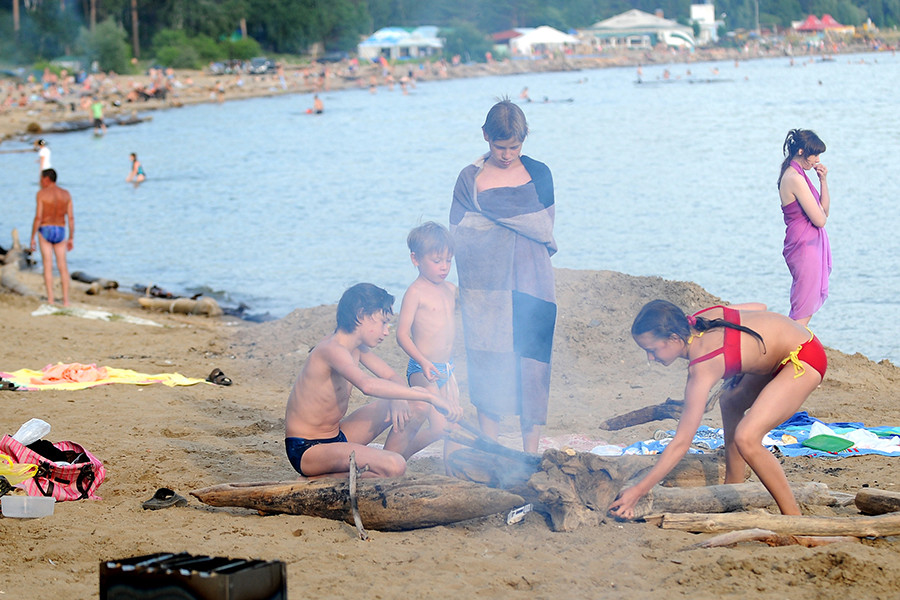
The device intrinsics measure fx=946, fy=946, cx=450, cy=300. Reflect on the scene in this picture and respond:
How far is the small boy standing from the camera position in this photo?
4836mm

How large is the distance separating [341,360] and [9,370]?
15.9 feet

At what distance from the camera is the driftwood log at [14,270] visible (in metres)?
13.3

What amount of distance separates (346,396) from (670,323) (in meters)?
1.65

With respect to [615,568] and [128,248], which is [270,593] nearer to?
[615,568]

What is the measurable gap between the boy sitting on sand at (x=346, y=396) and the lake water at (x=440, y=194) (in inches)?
175

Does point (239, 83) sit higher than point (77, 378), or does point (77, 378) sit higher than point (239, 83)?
point (239, 83)

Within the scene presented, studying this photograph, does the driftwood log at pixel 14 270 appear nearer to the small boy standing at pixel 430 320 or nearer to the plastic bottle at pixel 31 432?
the plastic bottle at pixel 31 432

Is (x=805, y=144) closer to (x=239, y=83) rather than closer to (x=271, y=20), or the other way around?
(x=271, y=20)

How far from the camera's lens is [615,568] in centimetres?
385

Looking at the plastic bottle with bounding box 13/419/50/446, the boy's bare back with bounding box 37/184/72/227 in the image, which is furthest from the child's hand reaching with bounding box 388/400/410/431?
the boy's bare back with bounding box 37/184/72/227

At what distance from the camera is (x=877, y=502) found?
4.25 metres

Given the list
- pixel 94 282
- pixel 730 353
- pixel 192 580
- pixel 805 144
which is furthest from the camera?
pixel 94 282

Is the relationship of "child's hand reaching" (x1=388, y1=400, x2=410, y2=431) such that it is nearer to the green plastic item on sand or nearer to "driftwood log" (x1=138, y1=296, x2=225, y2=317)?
the green plastic item on sand

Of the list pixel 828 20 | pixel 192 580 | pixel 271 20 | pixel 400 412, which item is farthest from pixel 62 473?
pixel 271 20
